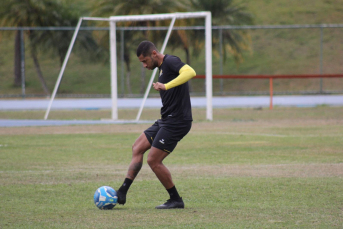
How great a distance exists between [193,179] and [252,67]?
3344 centimetres

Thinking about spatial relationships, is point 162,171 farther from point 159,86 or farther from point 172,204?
point 159,86

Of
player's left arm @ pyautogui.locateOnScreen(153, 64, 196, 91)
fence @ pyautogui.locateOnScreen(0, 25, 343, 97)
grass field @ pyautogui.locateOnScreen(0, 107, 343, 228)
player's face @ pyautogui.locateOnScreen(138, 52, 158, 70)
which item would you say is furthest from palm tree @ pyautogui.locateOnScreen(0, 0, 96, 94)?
player's left arm @ pyautogui.locateOnScreen(153, 64, 196, 91)

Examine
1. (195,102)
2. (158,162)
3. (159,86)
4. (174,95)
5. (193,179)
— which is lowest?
(195,102)

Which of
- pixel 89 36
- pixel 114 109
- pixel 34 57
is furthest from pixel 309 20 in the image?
pixel 114 109

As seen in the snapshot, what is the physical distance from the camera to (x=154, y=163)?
19.6 feet

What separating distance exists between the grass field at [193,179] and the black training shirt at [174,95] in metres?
1.08

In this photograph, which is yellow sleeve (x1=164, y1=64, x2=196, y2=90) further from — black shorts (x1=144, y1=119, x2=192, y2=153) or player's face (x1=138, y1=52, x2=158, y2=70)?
black shorts (x1=144, y1=119, x2=192, y2=153)

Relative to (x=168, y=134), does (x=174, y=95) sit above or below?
above

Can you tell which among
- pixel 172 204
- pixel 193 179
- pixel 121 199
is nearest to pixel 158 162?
pixel 172 204

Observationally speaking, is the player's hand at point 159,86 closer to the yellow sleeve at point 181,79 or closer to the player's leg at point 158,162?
the yellow sleeve at point 181,79

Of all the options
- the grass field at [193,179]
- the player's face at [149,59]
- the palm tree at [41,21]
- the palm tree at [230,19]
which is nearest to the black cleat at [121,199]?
the grass field at [193,179]

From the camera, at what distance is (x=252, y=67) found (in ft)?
133

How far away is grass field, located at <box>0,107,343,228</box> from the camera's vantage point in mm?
5457

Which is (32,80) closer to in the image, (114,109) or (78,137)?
(114,109)
